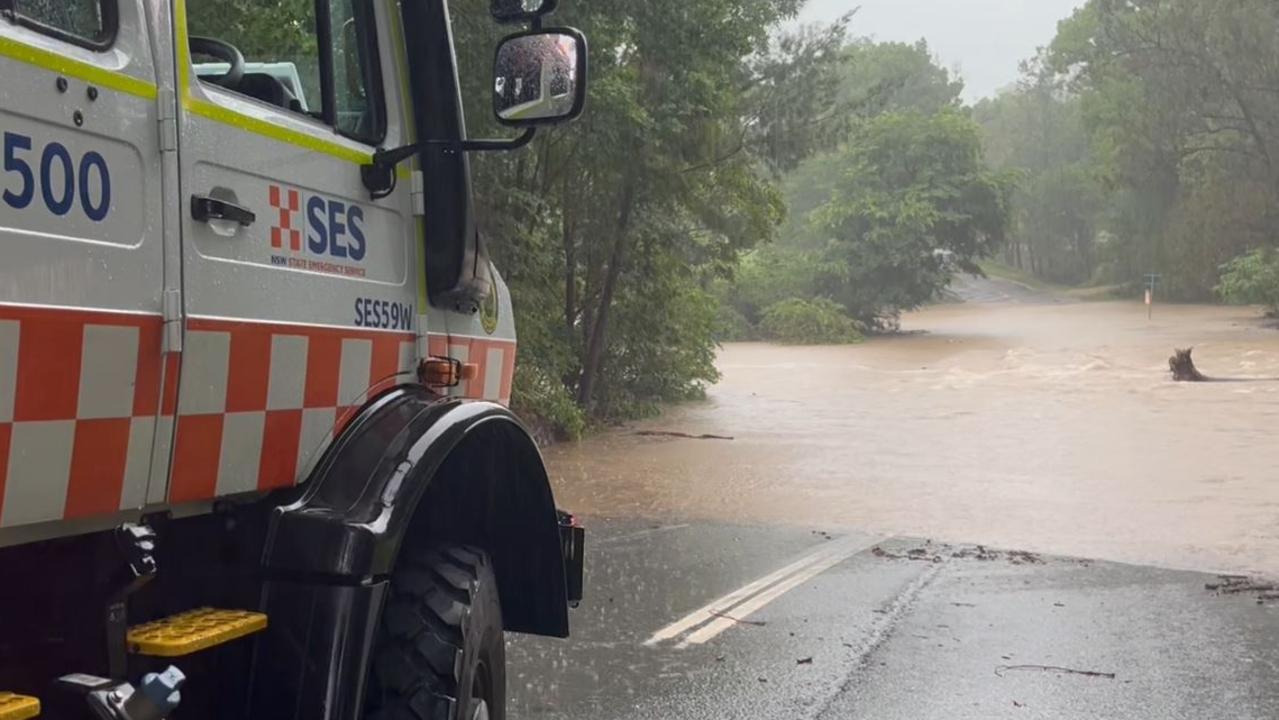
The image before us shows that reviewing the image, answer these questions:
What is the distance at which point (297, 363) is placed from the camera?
2.68 metres

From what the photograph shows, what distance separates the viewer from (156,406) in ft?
7.27

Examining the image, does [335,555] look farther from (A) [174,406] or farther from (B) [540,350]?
(B) [540,350]

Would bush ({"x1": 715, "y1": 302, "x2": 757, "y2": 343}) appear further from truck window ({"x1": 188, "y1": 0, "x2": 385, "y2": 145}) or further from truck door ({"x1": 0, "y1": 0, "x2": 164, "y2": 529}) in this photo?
truck door ({"x1": 0, "y1": 0, "x2": 164, "y2": 529})

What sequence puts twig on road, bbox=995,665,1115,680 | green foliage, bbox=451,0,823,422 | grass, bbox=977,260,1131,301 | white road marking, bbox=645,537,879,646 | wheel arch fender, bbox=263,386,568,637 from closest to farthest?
wheel arch fender, bbox=263,386,568,637 < twig on road, bbox=995,665,1115,680 < white road marking, bbox=645,537,879,646 < green foliage, bbox=451,0,823,422 < grass, bbox=977,260,1131,301

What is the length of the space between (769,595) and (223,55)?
5.99 m

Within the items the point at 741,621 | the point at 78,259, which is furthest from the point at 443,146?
the point at 741,621

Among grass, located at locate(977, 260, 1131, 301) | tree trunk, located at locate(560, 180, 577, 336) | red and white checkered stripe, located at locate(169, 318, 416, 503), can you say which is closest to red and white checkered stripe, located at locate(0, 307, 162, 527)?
red and white checkered stripe, located at locate(169, 318, 416, 503)

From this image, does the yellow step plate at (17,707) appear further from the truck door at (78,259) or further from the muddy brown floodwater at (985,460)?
the muddy brown floodwater at (985,460)

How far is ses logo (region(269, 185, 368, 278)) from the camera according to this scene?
265 cm

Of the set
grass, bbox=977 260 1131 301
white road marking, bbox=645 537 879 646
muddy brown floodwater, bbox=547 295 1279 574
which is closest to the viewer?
white road marking, bbox=645 537 879 646

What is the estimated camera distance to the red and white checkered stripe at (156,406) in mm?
1934

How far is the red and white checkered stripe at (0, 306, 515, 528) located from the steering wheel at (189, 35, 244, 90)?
21.0 inches

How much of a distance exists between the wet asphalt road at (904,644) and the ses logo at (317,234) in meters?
3.13

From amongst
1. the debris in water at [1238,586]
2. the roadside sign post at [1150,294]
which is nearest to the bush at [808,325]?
the roadside sign post at [1150,294]
